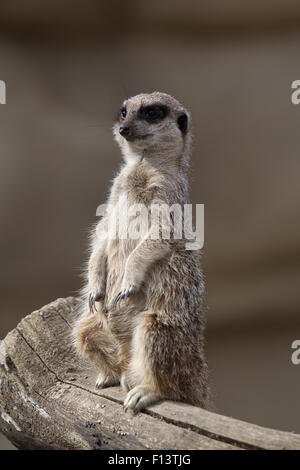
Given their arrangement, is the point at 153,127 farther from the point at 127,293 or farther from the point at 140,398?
the point at 140,398

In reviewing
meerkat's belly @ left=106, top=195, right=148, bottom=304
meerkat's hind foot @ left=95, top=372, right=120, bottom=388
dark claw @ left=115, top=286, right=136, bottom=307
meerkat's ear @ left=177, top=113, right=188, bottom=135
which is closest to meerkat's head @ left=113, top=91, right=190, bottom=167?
meerkat's ear @ left=177, top=113, right=188, bottom=135

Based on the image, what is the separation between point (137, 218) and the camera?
245cm

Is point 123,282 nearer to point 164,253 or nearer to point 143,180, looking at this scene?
point 164,253

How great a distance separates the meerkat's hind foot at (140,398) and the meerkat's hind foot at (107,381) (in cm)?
21

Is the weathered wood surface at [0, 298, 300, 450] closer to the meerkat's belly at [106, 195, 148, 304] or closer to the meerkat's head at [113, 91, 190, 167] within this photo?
the meerkat's belly at [106, 195, 148, 304]

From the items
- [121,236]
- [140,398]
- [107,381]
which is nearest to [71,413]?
[107,381]

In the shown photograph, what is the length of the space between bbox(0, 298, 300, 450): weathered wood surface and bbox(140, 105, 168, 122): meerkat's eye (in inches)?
39.4

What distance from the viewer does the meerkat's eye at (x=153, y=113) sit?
2.48 meters

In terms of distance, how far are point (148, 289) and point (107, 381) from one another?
40 centimetres

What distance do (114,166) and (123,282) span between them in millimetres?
2251

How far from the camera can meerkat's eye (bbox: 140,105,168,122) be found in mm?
2478

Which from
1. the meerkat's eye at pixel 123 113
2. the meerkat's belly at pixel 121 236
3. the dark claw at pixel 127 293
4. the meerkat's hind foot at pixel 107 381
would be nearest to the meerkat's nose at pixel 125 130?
the meerkat's eye at pixel 123 113

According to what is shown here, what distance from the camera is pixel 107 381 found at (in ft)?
8.02
